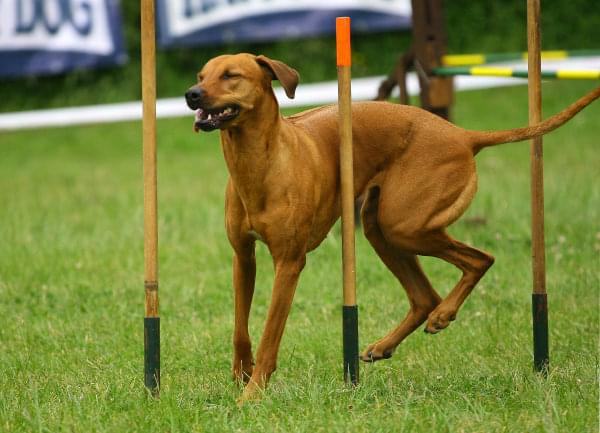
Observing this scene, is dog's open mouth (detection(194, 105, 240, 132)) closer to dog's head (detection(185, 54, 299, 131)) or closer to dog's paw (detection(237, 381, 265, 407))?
dog's head (detection(185, 54, 299, 131))

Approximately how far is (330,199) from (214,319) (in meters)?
1.80

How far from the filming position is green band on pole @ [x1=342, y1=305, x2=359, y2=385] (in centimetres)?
482

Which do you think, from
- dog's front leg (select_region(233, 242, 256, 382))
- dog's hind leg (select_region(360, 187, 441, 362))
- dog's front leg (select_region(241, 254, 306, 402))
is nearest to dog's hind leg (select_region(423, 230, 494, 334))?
dog's hind leg (select_region(360, 187, 441, 362))

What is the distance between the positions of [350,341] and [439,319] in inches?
21.7

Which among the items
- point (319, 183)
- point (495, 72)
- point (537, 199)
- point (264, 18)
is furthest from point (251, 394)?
point (264, 18)

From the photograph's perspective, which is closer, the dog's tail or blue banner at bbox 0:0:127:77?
the dog's tail

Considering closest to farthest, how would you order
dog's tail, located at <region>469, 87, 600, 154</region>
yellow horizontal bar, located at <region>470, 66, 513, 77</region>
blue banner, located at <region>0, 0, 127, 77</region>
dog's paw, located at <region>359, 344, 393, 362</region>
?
dog's tail, located at <region>469, 87, 600, 154</region>
dog's paw, located at <region>359, 344, 393, 362</region>
yellow horizontal bar, located at <region>470, 66, 513, 77</region>
blue banner, located at <region>0, 0, 127, 77</region>

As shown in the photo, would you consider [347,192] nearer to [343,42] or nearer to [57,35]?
[343,42]

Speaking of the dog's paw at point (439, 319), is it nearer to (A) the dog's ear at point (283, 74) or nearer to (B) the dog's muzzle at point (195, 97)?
(A) the dog's ear at point (283, 74)

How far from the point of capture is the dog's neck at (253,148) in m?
4.77

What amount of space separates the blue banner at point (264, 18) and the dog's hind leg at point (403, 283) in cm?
1046

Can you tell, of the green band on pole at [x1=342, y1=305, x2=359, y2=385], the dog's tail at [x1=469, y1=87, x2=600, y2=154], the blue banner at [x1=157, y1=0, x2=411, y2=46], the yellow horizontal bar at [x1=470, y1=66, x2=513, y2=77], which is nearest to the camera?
the green band on pole at [x1=342, y1=305, x2=359, y2=385]

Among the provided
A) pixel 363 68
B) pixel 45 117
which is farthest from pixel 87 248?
pixel 363 68

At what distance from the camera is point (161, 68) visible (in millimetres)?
16234
